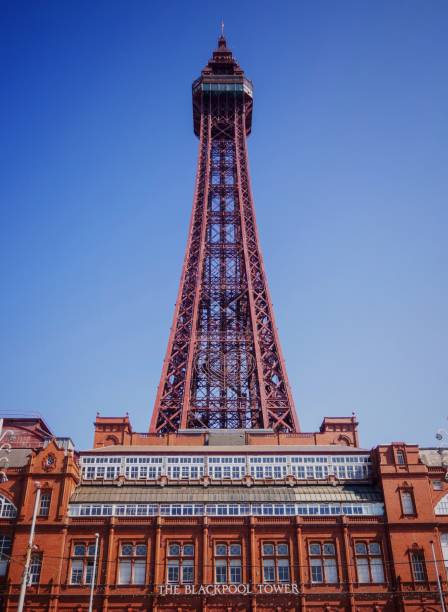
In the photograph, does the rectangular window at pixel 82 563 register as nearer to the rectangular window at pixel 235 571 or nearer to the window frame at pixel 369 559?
the rectangular window at pixel 235 571

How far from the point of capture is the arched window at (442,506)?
3906 cm

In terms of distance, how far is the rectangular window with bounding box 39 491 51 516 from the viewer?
3806 centimetres

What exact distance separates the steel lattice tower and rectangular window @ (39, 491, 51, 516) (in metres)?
14.5

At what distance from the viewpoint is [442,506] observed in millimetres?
39250

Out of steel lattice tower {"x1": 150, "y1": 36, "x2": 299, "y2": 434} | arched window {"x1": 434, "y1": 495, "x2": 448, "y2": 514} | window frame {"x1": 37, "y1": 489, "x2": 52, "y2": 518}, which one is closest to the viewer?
window frame {"x1": 37, "y1": 489, "x2": 52, "y2": 518}

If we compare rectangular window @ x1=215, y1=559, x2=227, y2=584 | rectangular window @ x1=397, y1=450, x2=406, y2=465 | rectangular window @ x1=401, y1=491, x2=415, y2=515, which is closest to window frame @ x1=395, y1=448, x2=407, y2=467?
rectangular window @ x1=397, y1=450, x2=406, y2=465

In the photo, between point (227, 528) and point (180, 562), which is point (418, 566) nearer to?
point (227, 528)

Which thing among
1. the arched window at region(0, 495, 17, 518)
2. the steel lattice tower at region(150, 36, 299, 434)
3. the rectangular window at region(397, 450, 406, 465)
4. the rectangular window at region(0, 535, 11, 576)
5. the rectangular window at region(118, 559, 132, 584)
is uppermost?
the steel lattice tower at region(150, 36, 299, 434)

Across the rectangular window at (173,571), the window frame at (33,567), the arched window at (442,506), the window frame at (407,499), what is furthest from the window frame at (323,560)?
the window frame at (33,567)

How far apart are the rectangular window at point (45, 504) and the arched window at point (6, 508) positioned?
4.57ft

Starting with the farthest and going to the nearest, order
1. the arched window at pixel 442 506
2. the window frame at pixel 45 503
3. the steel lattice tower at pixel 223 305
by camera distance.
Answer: the steel lattice tower at pixel 223 305 < the arched window at pixel 442 506 < the window frame at pixel 45 503

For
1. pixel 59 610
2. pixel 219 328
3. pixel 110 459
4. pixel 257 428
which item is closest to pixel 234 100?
pixel 219 328

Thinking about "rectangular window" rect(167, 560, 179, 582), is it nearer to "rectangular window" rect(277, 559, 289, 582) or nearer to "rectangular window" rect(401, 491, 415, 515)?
"rectangular window" rect(277, 559, 289, 582)

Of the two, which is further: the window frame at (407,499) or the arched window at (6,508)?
the window frame at (407,499)
